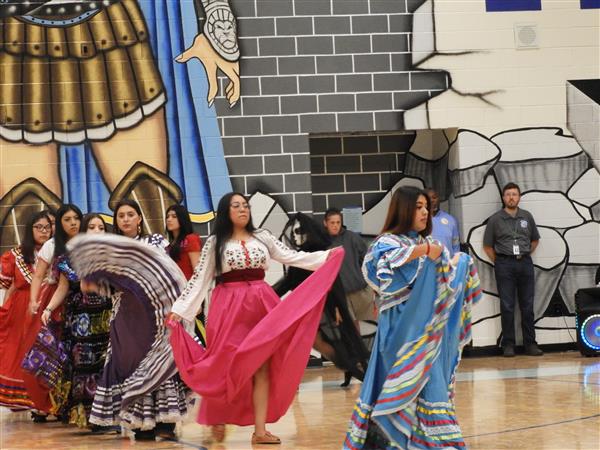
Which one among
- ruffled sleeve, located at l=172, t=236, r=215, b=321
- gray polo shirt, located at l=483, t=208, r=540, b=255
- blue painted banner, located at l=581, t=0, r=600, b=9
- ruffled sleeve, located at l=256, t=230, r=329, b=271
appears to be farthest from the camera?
blue painted banner, located at l=581, t=0, r=600, b=9

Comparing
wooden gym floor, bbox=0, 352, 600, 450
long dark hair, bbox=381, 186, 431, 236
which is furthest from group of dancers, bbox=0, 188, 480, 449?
wooden gym floor, bbox=0, 352, 600, 450

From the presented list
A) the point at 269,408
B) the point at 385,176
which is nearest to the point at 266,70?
the point at 385,176

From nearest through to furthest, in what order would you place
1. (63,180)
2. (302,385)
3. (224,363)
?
(224,363), (302,385), (63,180)

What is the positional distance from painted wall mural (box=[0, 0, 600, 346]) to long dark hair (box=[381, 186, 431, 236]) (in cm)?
571

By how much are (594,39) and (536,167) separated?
151cm

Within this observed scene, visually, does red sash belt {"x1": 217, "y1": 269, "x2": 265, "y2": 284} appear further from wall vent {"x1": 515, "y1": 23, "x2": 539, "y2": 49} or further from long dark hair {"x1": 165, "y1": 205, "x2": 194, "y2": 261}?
wall vent {"x1": 515, "y1": 23, "x2": 539, "y2": 49}

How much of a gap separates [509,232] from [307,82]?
265 cm

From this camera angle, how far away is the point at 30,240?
9.37m

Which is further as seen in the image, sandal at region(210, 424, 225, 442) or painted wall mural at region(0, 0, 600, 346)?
painted wall mural at region(0, 0, 600, 346)

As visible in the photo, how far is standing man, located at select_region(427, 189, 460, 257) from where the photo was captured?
11.5 meters

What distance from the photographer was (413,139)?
42.3 feet

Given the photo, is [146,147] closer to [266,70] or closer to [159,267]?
[266,70]

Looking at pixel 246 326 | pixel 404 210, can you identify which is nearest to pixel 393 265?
pixel 404 210

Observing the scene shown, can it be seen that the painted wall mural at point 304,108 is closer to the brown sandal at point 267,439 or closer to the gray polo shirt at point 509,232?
the gray polo shirt at point 509,232
